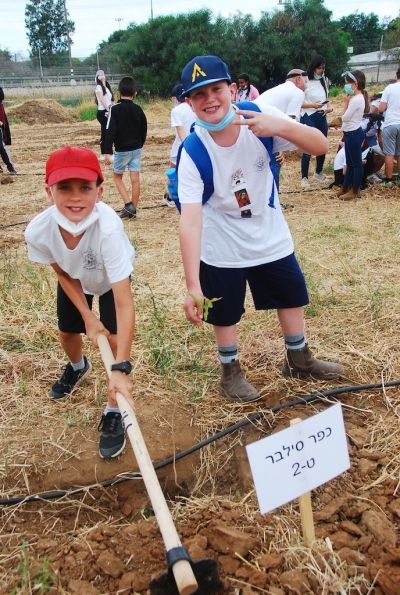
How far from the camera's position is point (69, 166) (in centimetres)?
207

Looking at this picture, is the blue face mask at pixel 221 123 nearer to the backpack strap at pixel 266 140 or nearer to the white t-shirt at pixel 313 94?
the backpack strap at pixel 266 140

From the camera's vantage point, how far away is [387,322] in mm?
3502

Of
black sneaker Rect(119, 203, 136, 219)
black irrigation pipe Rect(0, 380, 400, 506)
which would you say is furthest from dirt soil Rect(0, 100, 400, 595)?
black sneaker Rect(119, 203, 136, 219)

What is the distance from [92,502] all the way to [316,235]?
402 centimetres

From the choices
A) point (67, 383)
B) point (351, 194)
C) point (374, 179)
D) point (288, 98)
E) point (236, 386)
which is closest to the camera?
point (236, 386)

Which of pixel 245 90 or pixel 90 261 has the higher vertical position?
pixel 245 90

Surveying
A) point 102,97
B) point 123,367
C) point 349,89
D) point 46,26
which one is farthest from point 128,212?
point 46,26

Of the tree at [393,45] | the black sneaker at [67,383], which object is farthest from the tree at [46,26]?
the black sneaker at [67,383]

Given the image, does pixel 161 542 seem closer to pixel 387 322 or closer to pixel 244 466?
pixel 244 466

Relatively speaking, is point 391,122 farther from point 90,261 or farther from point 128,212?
point 90,261

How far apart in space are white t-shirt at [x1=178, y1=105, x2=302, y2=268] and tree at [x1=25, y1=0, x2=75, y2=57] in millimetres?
69671

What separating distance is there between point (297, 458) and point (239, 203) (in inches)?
49.2

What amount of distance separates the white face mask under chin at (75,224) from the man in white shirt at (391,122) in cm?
597

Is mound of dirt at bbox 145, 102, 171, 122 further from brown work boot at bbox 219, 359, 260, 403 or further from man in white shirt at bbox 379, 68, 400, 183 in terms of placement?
brown work boot at bbox 219, 359, 260, 403
